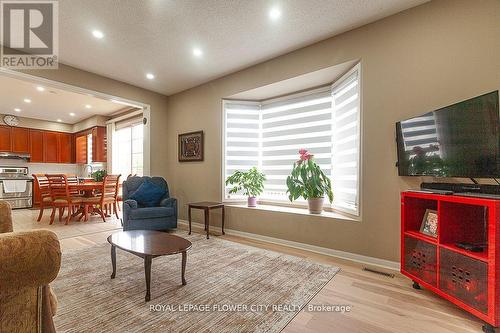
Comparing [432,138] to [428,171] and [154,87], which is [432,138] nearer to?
[428,171]

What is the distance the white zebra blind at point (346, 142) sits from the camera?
2922mm

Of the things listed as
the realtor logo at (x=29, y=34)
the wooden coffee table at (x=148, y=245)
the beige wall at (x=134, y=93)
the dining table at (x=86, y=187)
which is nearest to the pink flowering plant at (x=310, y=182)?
the wooden coffee table at (x=148, y=245)

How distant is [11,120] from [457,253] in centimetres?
1004

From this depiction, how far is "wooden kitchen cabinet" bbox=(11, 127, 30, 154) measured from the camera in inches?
266

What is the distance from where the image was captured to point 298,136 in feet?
12.5

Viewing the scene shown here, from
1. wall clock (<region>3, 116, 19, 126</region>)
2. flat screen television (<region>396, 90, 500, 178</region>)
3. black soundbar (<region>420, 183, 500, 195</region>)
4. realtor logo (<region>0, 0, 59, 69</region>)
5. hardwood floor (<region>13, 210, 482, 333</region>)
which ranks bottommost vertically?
hardwood floor (<region>13, 210, 482, 333</region>)

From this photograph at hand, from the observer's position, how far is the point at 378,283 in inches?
86.7

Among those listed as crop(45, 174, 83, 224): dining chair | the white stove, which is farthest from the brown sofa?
the white stove

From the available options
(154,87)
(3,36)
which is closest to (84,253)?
(3,36)

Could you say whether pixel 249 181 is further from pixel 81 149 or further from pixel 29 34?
pixel 81 149

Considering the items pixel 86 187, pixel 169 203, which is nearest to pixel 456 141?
pixel 169 203

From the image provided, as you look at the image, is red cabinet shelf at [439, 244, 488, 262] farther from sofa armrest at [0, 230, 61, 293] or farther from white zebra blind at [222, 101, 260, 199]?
white zebra blind at [222, 101, 260, 199]

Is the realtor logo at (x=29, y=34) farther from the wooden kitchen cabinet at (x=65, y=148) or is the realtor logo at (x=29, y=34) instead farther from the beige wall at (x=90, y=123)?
the wooden kitchen cabinet at (x=65, y=148)

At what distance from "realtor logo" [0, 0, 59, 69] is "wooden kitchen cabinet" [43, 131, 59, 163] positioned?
5.22 m
